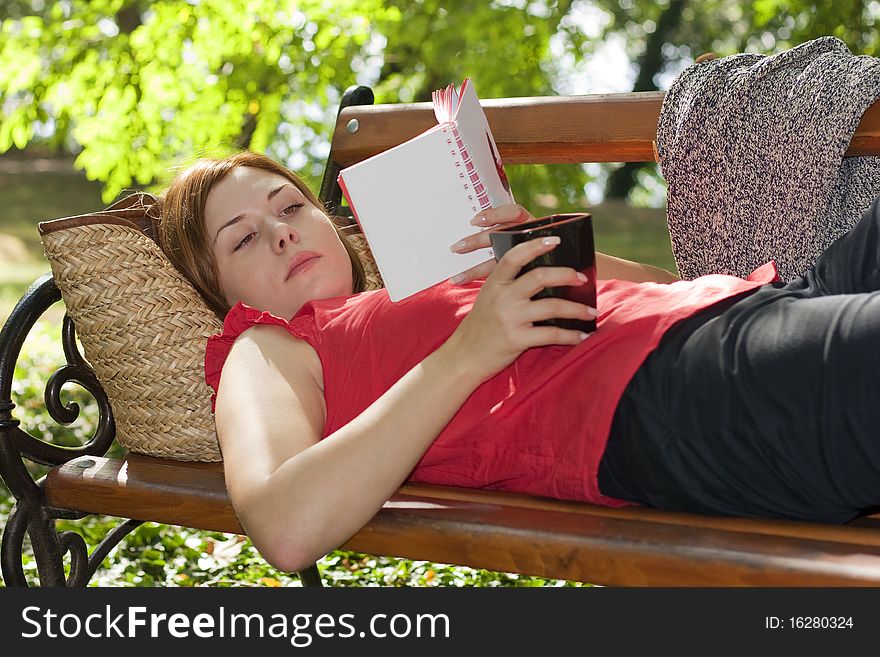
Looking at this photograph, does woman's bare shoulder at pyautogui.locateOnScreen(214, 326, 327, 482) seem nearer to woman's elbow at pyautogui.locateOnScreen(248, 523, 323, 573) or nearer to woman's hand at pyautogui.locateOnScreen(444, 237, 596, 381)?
woman's elbow at pyautogui.locateOnScreen(248, 523, 323, 573)

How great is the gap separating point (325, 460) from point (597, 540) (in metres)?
0.41

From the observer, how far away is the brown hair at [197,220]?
221 centimetres

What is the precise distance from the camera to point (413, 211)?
1.74 metres

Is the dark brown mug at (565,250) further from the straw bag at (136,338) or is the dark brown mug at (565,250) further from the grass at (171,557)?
the grass at (171,557)

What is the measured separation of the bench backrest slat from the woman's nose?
0.76 meters

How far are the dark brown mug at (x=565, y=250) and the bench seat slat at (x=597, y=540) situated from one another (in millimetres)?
310

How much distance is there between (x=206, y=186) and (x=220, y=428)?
0.70 m

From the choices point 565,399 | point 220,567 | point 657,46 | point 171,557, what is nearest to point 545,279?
point 565,399

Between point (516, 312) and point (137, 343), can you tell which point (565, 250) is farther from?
point (137, 343)

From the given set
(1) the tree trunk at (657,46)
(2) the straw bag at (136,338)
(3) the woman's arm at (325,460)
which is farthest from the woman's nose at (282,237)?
(1) the tree trunk at (657,46)

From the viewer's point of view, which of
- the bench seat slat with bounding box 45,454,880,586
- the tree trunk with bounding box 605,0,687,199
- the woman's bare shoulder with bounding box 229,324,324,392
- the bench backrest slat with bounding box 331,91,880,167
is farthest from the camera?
the tree trunk with bounding box 605,0,687,199

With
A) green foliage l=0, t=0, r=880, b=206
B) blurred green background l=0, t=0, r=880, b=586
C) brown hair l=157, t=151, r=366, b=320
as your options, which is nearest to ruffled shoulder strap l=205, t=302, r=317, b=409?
brown hair l=157, t=151, r=366, b=320

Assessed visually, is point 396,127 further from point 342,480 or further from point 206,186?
point 342,480

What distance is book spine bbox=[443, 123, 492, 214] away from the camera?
1705 millimetres
